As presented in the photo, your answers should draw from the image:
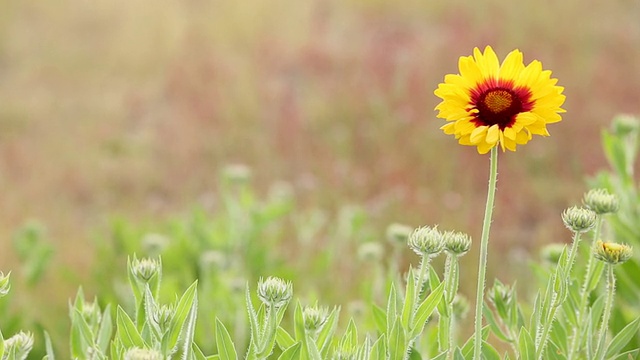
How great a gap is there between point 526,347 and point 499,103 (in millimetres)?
328

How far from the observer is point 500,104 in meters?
1.03

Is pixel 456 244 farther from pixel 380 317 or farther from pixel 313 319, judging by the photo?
pixel 380 317

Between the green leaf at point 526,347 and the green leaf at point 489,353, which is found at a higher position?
the green leaf at point 526,347

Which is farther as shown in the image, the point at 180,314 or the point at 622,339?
the point at 622,339

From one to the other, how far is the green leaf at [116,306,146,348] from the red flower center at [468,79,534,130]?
52cm

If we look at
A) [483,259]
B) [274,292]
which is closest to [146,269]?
[274,292]

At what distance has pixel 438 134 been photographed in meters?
4.65

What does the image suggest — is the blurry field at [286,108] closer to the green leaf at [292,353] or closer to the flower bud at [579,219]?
the green leaf at [292,353]

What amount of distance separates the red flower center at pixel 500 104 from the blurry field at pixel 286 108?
229cm

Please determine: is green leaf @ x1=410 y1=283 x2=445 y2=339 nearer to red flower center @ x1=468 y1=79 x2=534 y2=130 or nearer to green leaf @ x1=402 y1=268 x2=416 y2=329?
green leaf @ x1=402 y1=268 x2=416 y2=329

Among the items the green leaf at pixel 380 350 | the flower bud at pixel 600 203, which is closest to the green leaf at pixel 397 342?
the green leaf at pixel 380 350

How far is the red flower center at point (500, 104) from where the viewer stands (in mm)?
1027

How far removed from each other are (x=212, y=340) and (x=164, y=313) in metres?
1.28

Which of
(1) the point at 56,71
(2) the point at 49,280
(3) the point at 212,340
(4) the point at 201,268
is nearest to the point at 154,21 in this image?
(1) the point at 56,71
